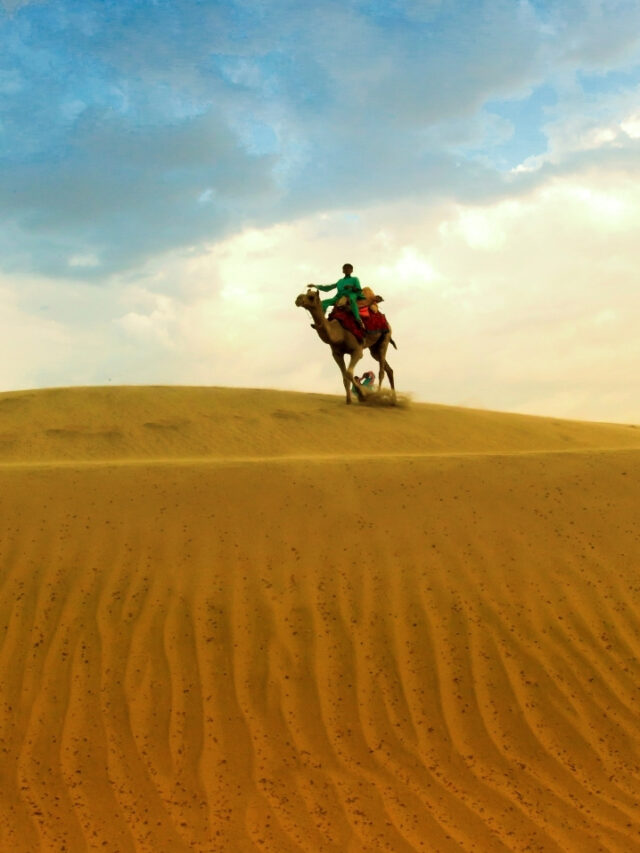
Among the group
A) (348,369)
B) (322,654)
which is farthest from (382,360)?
(322,654)

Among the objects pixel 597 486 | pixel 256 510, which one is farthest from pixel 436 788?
pixel 597 486

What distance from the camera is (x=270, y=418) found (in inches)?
780

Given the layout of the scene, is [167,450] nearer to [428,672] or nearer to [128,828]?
[428,672]

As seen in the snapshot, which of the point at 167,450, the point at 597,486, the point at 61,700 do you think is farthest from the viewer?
the point at 167,450

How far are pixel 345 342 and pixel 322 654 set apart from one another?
1302 centimetres

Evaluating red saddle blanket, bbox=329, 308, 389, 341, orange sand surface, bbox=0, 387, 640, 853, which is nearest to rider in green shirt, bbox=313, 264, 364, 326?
red saddle blanket, bbox=329, 308, 389, 341

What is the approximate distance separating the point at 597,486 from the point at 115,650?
6.09 m

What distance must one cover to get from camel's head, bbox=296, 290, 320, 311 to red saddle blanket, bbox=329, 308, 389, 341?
2.43 ft

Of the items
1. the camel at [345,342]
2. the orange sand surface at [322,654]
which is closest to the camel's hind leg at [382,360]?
the camel at [345,342]

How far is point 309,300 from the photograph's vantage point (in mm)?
19516

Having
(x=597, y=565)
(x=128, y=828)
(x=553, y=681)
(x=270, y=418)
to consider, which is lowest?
(x=128, y=828)

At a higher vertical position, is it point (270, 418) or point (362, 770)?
point (270, 418)

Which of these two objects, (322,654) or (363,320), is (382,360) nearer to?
(363,320)

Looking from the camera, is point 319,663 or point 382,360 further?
point 382,360
